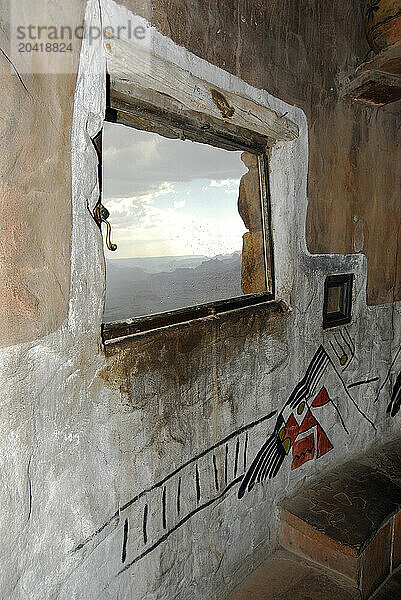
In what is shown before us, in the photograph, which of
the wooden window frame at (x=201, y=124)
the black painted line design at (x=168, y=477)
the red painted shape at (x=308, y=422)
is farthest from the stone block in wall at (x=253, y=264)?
the red painted shape at (x=308, y=422)

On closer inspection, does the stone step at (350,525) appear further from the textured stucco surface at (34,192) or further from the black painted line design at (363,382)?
the textured stucco surface at (34,192)

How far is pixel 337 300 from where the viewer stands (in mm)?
2477

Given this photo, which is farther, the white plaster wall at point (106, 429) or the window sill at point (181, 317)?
the window sill at point (181, 317)

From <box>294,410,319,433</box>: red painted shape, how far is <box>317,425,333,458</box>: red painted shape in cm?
6

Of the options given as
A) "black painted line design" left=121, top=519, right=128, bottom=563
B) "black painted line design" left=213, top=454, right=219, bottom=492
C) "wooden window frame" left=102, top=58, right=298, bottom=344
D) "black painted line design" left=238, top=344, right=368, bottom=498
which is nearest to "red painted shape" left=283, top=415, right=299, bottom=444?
"black painted line design" left=238, top=344, right=368, bottom=498

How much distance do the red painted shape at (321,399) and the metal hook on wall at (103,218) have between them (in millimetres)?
1371

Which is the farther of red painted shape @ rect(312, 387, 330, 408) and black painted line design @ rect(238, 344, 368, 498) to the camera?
red painted shape @ rect(312, 387, 330, 408)

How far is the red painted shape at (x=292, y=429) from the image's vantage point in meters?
2.18

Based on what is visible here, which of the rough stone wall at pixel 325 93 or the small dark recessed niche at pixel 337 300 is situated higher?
the rough stone wall at pixel 325 93

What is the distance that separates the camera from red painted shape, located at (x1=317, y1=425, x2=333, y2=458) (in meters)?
2.39

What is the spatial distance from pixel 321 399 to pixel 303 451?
0.88 ft

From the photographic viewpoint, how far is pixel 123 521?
56.4 inches

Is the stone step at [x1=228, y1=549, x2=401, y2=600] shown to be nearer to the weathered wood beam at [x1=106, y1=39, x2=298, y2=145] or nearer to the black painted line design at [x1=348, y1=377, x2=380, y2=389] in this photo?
the black painted line design at [x1=348, y1=377, x2=380, y2=389]

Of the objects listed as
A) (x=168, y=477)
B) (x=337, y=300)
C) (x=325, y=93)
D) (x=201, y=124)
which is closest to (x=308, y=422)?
(x=337, y=300)
